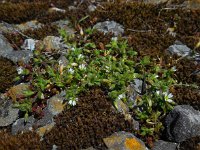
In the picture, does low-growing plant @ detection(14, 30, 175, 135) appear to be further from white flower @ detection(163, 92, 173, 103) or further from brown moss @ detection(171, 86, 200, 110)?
brown moss @ detection(171, 86, 200, 110)

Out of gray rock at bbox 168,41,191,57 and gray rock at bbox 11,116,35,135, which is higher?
gray rock at bbox 168,41,191,57

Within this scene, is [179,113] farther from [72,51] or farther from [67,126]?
[72,51]

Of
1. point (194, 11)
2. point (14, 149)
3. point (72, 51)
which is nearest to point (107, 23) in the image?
point (72, 51)

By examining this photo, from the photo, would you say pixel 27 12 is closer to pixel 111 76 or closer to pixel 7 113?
pixel 7 113

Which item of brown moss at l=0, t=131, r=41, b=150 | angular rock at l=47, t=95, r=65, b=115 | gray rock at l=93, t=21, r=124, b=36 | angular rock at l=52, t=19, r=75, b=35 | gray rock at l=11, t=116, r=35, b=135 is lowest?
gray rock at l=11, t=116, r=35, b=135

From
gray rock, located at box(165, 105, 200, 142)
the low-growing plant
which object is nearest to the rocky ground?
gray rock, located at box(165, 105, 200, 142)

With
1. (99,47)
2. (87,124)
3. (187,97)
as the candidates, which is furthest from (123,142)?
(99,47)

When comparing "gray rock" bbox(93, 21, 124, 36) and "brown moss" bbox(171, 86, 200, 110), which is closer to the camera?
"brown moss" bbox(171, 86, 200, 110)

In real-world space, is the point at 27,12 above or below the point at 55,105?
above

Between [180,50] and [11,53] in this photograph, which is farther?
[11,53]
